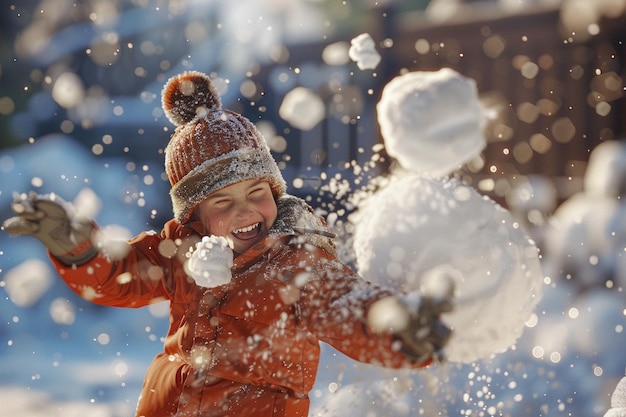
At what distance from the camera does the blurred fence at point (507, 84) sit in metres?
3.33

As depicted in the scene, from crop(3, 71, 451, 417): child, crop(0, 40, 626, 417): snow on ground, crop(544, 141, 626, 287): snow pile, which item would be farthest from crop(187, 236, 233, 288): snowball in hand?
crop(544, 141, 626, 287): snow pile

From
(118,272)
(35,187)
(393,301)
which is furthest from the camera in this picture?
(35,187)

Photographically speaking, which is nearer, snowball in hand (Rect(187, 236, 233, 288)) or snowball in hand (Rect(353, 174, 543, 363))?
snowball in hand (Rect(353, 174, 543, 363))

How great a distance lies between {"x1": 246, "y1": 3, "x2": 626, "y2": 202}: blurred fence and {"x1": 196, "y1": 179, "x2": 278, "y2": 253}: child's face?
1.68m

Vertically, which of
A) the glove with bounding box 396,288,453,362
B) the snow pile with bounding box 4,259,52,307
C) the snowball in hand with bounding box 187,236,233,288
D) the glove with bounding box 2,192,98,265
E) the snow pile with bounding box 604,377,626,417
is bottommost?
the snow pile with bounding box 604,377,626,417

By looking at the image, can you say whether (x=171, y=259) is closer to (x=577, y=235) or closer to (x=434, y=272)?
(x=434, y=272)

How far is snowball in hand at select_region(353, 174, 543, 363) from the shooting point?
1.35 metres

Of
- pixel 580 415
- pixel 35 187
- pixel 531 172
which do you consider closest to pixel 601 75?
pixel 531 172

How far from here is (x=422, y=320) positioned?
1.28 meters

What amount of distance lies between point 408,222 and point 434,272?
111 millimetres

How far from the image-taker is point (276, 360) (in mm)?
1528

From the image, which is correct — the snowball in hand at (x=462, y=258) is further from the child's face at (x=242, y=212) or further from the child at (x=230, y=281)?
the child's face at (x=242, y=212)

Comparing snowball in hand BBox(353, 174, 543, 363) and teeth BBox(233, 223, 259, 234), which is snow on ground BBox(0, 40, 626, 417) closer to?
snowball in hand BBox(353, 174, 543, 363)

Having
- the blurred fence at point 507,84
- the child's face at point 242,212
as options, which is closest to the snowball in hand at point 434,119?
the child's face at point 242,212
